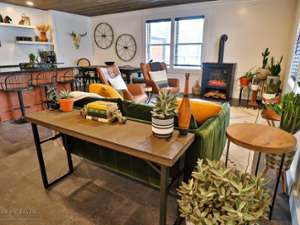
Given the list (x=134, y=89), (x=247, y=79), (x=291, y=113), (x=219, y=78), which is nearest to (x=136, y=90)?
(x=134, y=89)

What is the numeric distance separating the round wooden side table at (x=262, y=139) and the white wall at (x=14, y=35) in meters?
6.54

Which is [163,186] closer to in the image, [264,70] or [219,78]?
[264,70]

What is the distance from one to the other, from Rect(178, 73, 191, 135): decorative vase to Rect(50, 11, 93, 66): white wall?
649 cm

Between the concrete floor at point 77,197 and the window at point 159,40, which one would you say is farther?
the window at point 159,40

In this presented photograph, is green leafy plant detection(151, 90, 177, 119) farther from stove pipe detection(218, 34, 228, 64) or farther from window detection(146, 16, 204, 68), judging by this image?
window detection(146, 16, 204, 68)

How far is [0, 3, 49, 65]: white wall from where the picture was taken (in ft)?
17.9

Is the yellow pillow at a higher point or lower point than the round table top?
higher

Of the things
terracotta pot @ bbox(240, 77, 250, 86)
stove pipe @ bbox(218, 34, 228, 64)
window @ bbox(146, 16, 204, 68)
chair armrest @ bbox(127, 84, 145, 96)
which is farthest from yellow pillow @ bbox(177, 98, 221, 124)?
window @ bbox(146, 16, 204, 68)

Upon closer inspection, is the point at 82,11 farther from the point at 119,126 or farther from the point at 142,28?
the point at 119,126

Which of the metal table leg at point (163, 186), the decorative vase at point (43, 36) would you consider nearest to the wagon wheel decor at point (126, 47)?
the decorative vase at point (43, 36)

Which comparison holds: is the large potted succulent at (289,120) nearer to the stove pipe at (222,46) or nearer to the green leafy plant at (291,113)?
the green leafy plant at (291,113)

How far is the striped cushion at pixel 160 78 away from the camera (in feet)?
14.9

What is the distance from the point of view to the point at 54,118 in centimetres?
165

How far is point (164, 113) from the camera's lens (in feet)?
3.95
